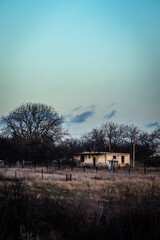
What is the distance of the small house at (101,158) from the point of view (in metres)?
40.1

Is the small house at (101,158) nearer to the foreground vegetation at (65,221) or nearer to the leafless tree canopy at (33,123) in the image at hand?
the leafless tree canopy at (33,123)

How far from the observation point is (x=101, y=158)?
40.4 m

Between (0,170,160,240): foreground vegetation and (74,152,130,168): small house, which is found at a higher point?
(0,170,160,240): foreground vegetation

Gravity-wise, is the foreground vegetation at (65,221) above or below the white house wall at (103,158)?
above

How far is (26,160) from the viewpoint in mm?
37500

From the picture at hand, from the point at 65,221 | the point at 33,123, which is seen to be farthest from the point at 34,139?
the point at 65,221

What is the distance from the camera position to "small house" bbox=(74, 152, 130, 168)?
40094mm

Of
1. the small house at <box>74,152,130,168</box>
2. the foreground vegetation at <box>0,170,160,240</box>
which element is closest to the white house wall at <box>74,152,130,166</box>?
the small house at <box>74,152,130,168</box>

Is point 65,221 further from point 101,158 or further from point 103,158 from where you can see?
point 101,158

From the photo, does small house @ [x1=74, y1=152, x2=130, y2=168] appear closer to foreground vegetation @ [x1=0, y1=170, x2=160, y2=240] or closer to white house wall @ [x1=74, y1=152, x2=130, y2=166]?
white house wall @ [x1=74, y1=152, x2=130, y2=166]

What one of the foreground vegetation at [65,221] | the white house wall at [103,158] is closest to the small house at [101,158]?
the white house wall at [103,158]

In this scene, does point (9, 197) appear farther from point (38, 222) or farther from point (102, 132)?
point (102, 132)

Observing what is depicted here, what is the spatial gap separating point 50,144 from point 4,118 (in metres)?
9.21

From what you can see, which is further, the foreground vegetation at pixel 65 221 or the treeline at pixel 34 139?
the treeline at pixel 34 139
